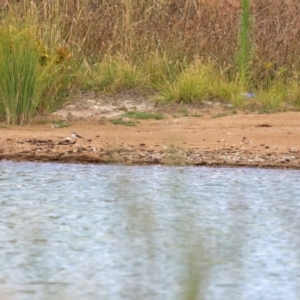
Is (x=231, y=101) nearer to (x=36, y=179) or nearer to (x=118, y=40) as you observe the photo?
(x=118, y=40)

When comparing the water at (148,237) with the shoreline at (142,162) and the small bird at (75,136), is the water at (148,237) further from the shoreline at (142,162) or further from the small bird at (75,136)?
the small bird at (75,136)

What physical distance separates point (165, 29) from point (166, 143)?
653 cm

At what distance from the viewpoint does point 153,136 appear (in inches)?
371

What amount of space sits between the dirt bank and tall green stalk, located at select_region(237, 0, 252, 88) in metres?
1.42

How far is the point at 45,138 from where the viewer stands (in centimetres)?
918

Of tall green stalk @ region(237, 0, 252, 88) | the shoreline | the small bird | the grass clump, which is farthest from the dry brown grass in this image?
the shoreline

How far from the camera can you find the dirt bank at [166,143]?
8156mm

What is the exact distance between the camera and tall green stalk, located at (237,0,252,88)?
12.2 metres

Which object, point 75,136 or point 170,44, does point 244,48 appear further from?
point 75,136

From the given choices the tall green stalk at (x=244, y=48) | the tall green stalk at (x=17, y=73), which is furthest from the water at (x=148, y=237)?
the tall green stalk at (x=244, y=48)

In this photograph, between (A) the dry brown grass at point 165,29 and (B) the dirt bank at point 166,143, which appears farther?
(A) the dry brown grass at point 165,29

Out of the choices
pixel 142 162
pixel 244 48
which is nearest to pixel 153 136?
pixel 142 162

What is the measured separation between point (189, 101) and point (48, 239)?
674 centimetres

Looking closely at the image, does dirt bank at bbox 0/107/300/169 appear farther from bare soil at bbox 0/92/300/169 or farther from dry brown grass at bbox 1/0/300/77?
dry brown grass at bbox 1/0/300/77
